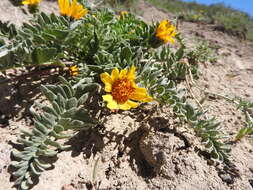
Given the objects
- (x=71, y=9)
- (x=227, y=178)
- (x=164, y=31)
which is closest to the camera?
(x=227, y=178)

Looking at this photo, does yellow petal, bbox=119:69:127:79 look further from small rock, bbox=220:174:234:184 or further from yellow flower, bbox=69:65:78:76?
small rock, bbox=220:174:234:184

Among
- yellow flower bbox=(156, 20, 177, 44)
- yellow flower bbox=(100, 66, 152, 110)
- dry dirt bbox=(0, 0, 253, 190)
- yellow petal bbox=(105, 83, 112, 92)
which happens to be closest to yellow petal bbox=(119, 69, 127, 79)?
yellow flower bbox=(100, 66, 152, 110)

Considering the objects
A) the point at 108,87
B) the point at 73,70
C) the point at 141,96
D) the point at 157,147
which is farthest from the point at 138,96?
the point at 73,70

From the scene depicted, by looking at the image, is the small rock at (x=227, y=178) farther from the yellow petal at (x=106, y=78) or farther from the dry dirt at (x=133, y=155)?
the yellow petal at (x=106, y=78)

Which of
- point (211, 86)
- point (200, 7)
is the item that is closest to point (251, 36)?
point (211, 86)

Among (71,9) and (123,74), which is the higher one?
(71,9)

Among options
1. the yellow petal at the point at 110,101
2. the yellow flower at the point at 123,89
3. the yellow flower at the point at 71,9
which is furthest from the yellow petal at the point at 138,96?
the yellow flower at the point at 71,9

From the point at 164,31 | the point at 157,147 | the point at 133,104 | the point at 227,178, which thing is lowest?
the point at 227,178

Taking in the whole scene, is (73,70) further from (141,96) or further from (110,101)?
(141,96)
